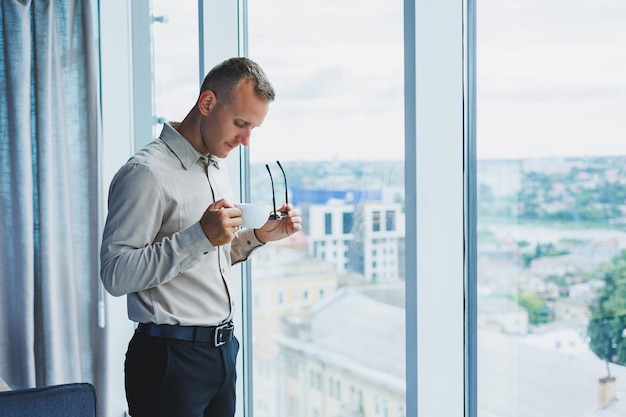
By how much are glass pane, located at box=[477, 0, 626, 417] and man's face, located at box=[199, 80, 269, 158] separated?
0.60 meters

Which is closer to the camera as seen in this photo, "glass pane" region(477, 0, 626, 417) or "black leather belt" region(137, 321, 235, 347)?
"glass pane" region(477, 0, 626, 417)

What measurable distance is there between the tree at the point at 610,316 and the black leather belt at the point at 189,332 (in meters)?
0.92

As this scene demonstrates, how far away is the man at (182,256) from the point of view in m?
1.65

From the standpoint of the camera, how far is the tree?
5.03 feet

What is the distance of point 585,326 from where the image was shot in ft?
5.25

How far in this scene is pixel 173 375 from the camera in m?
1.73

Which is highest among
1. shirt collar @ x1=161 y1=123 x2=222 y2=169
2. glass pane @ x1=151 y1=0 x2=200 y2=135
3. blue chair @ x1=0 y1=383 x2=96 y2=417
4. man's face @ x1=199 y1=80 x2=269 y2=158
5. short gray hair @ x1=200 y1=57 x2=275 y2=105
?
glass pane @ x1=151 y1=0 x2=200 y2=135

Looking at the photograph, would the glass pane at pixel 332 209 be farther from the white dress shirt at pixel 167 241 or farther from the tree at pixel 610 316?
the tree at pixel 610 316

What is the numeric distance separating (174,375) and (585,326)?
3.31 feet

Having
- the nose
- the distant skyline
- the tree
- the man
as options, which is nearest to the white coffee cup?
the man

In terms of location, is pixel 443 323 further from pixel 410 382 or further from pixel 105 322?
pixel 105 322

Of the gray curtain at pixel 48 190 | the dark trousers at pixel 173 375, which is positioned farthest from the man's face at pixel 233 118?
the gray curtain at pixel 48 190

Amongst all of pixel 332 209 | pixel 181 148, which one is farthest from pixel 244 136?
pixel 332 209

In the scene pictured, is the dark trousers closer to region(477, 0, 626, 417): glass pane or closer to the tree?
region(477, 0, 626, 417): glass pane
